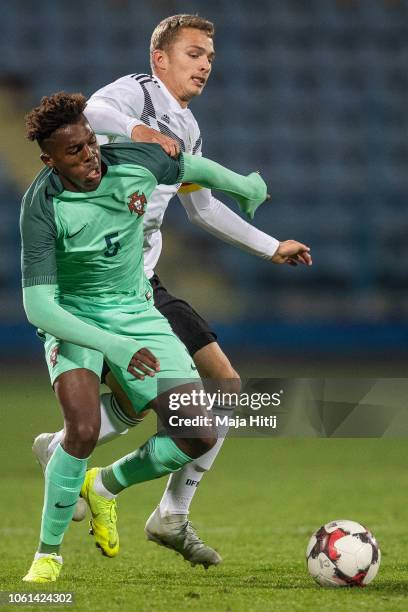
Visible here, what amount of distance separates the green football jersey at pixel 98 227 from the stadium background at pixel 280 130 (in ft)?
27.3

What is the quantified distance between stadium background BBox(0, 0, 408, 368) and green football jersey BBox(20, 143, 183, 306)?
832 centimetres

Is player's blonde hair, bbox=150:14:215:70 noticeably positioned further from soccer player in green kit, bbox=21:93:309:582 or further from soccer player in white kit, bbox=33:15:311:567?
soccer player in green kit, bbox=21:93:309:582

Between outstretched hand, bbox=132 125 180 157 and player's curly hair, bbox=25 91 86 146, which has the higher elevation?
player's curly hair, bbox=25 91 86 146

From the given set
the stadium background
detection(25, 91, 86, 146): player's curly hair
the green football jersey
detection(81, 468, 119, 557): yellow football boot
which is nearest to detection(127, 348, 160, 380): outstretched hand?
the green football jersey

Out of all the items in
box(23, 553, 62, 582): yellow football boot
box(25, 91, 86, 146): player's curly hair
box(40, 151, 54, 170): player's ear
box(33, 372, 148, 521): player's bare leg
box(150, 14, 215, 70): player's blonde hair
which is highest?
box(150, 14, 215, 70): player's blonde hair

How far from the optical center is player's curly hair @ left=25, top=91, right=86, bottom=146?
12.8ft

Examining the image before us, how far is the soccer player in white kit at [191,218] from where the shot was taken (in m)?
4.76

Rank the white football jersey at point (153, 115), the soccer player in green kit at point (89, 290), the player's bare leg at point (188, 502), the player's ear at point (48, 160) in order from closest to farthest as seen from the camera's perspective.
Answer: the soccer player in green kit at point (89, 290)
the player's ear at point (48, 160)
the player's bare leg at point (188, 502)
the white football jersey at point (153, 115)

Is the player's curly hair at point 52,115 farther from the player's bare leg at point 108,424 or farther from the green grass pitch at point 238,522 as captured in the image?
the green grass pitch at point 238,522

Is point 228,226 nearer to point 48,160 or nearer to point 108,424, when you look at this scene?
point 108,424

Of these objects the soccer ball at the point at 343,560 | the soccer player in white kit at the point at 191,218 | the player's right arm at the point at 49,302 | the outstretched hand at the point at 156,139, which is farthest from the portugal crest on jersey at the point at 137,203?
the soccer ball at the point at 343,560

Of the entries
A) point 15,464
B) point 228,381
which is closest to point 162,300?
point 228,381

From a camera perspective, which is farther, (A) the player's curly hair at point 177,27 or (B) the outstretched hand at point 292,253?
(A) the player's curly hair at point 177,27

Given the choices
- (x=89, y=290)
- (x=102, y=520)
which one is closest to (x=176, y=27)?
(x=89, y=290)
